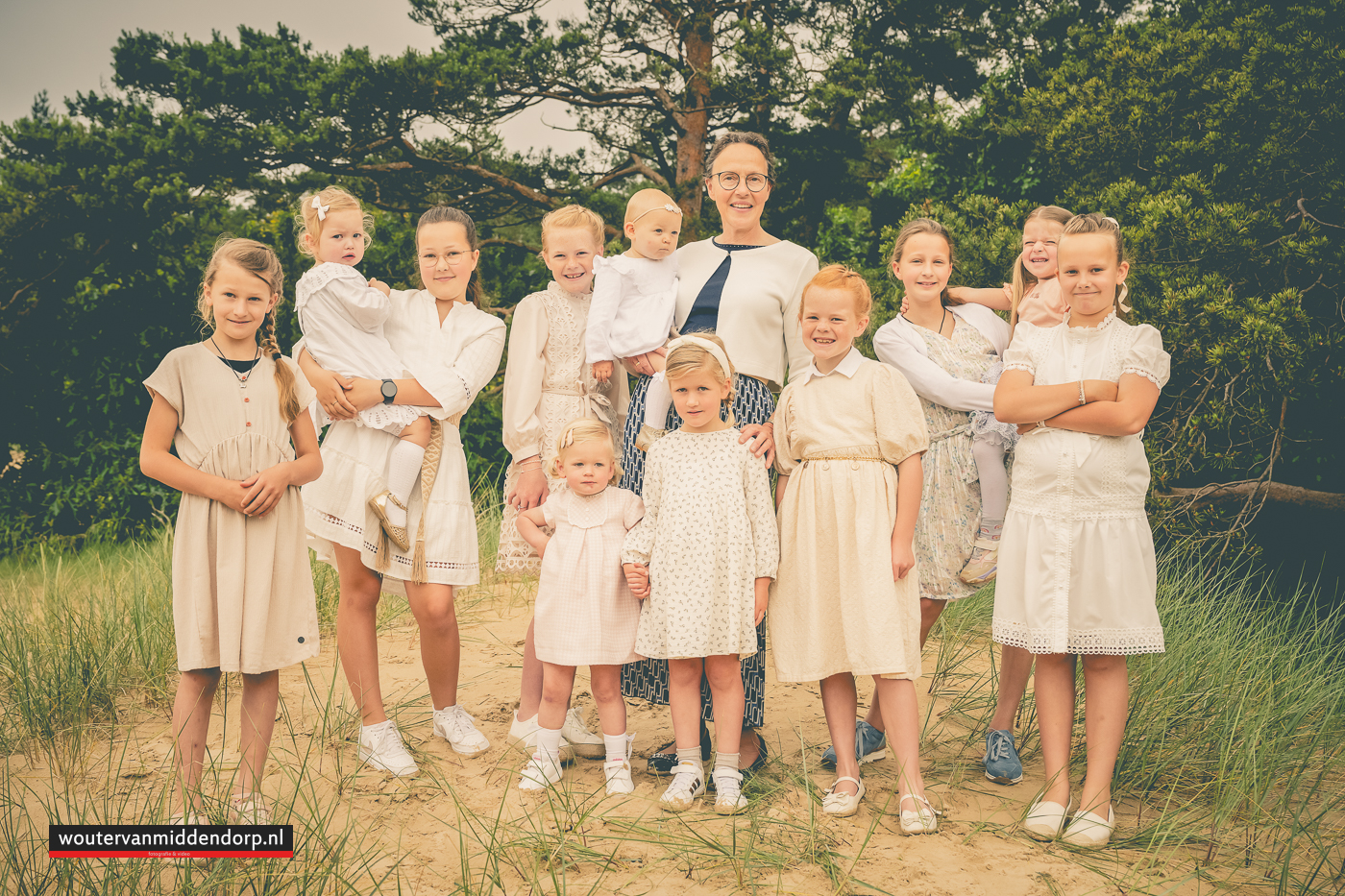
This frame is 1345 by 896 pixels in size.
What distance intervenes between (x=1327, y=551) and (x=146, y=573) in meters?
7.58

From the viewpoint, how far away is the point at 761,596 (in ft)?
9.59

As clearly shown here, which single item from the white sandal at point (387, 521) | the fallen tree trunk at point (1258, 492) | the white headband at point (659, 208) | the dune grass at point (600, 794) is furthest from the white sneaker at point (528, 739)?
the fallen tree trunk at point (1258, 492)

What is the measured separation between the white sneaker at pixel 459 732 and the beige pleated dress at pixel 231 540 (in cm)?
84

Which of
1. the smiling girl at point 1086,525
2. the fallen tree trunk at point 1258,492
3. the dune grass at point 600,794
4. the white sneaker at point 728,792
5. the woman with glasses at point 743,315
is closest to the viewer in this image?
the dune grass at point 600,794

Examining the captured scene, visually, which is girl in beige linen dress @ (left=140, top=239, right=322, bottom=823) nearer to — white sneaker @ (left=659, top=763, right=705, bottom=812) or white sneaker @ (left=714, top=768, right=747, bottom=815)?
white sneaker @ (left=659, top=763, right=705, bottom=812)

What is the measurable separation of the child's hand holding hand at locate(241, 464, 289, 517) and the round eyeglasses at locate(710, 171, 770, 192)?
1.70 meters

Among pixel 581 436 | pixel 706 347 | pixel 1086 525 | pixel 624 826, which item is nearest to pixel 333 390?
pixel 581 436

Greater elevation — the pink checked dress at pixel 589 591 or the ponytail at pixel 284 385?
the ponytail at pixel 284 385

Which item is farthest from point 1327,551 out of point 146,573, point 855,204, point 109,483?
point 109,483

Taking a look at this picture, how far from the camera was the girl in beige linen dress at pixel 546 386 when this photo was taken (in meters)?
3.33

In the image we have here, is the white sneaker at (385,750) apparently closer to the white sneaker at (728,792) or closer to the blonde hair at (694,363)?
the white sneaker at (728,792)

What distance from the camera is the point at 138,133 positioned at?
9.07 metres

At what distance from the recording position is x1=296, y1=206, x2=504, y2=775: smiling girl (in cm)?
317

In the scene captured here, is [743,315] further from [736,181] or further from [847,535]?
[847,535]
